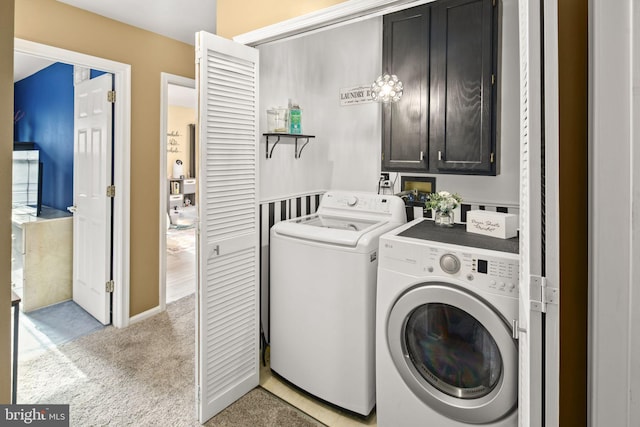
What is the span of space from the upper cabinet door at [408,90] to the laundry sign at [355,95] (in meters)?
0.43

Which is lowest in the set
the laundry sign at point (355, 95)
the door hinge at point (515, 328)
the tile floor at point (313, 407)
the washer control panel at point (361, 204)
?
the tile floor at point (313, 407)

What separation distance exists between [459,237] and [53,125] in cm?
429

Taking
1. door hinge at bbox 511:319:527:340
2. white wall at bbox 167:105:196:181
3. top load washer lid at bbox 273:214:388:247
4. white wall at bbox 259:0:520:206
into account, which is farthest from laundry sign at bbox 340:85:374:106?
white wall at bbox 167:105:196:181

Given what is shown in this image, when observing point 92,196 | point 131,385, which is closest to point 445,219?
point 131,385

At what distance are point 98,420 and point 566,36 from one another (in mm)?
2596

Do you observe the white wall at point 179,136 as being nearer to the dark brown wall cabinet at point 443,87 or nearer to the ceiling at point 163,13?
the ceiling at point 163,13

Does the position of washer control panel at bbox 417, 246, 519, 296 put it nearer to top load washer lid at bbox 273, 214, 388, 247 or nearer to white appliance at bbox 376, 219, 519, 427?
white appliance at bbox 376, 219, 519, 427

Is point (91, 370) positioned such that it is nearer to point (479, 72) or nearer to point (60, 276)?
point (60, 276)

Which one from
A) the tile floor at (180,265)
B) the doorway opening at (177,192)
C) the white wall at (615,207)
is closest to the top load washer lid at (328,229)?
the doorway opening at (177,192)

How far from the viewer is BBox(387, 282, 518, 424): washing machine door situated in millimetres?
1463

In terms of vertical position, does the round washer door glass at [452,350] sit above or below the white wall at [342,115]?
below

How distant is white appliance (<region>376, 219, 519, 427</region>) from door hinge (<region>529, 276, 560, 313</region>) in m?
0.59

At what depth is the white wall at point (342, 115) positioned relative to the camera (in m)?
2.15

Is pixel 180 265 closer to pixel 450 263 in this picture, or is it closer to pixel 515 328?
pixel 450 263
